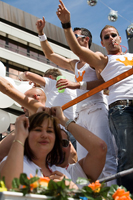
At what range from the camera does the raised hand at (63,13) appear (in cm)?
281

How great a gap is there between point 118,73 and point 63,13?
0.76 metres

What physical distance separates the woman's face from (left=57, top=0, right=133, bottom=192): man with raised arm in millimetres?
633

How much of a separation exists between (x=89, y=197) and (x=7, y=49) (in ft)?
68.4

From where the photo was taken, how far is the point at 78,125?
2.38 m

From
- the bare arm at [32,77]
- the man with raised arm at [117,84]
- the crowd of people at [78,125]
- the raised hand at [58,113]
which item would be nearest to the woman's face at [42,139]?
the crowd of people at [78,125]

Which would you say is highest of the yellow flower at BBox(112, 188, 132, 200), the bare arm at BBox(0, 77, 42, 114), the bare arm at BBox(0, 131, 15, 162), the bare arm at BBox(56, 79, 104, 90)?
the bare arm at BBox(56, 79, 104, 90)

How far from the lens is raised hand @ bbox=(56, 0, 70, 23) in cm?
281

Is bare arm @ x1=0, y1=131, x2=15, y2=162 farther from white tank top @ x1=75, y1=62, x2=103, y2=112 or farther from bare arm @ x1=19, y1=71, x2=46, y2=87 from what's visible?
bare arm @ x1=19, y1=71, x2=46, y2=87

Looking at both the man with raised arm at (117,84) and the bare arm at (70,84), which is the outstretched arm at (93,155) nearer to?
the man with raised arm at (117,84)

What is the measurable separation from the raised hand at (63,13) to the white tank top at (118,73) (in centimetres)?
56

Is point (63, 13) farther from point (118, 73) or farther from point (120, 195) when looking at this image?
point (120, 195)

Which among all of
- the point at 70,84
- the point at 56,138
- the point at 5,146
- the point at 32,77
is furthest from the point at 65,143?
the point at 32,77

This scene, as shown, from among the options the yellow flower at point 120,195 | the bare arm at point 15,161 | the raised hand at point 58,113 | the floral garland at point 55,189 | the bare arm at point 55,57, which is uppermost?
the bare arm at point 55,57

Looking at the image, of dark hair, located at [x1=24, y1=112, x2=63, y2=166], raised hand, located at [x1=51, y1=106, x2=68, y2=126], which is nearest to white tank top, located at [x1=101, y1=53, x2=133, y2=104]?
raised hand, located at [x1=51, y1=106, x2=68, y2=126]
